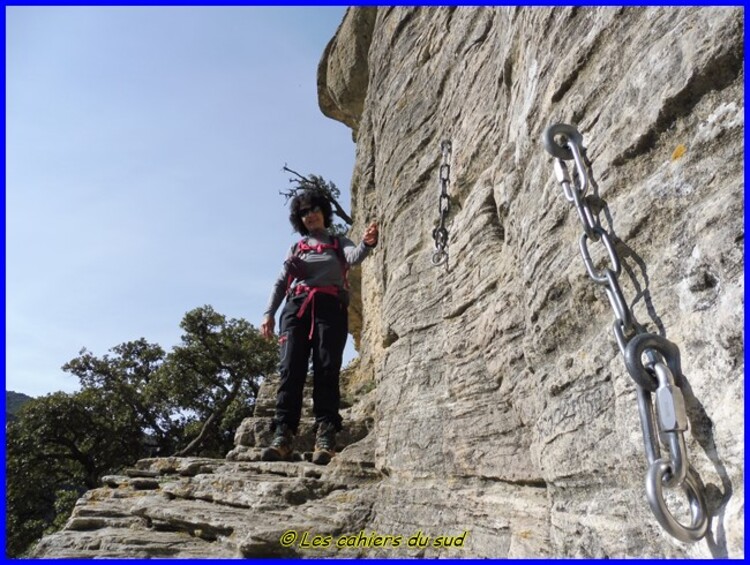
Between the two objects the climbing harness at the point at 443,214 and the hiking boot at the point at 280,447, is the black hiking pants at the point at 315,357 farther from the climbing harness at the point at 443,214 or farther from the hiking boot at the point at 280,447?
the climbing harness at the point at 443,214

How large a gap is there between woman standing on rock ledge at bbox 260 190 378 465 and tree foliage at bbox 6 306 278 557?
1296 centimetres

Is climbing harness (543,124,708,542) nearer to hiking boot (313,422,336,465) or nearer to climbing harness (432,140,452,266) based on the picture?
climbing harness (432,140,452,266)

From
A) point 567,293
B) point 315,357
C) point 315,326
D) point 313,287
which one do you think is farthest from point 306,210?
point 567,293

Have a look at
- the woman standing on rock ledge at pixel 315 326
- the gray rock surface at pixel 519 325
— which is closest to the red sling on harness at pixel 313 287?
the woman standing on rock ledge at pixel 315 326

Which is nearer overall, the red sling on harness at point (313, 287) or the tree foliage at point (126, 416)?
the red sling on harness at point (313, 287)

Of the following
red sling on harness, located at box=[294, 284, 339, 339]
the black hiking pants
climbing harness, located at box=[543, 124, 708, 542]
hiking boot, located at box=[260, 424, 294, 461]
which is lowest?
climbing harness, located at box=[543, 124, 708, 542]

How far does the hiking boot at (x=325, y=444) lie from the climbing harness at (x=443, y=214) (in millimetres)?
1898

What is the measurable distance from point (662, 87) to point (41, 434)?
70.8ft

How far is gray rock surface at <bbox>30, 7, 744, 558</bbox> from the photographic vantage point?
159cm

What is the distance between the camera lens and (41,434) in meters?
18.8

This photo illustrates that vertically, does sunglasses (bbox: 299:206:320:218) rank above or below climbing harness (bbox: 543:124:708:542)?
above

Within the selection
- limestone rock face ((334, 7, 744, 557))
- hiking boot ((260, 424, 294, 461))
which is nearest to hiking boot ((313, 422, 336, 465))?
hiking boot ((260, 424, 294, 461))

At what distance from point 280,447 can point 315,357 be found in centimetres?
89

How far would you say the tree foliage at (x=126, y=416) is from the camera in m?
18.1
